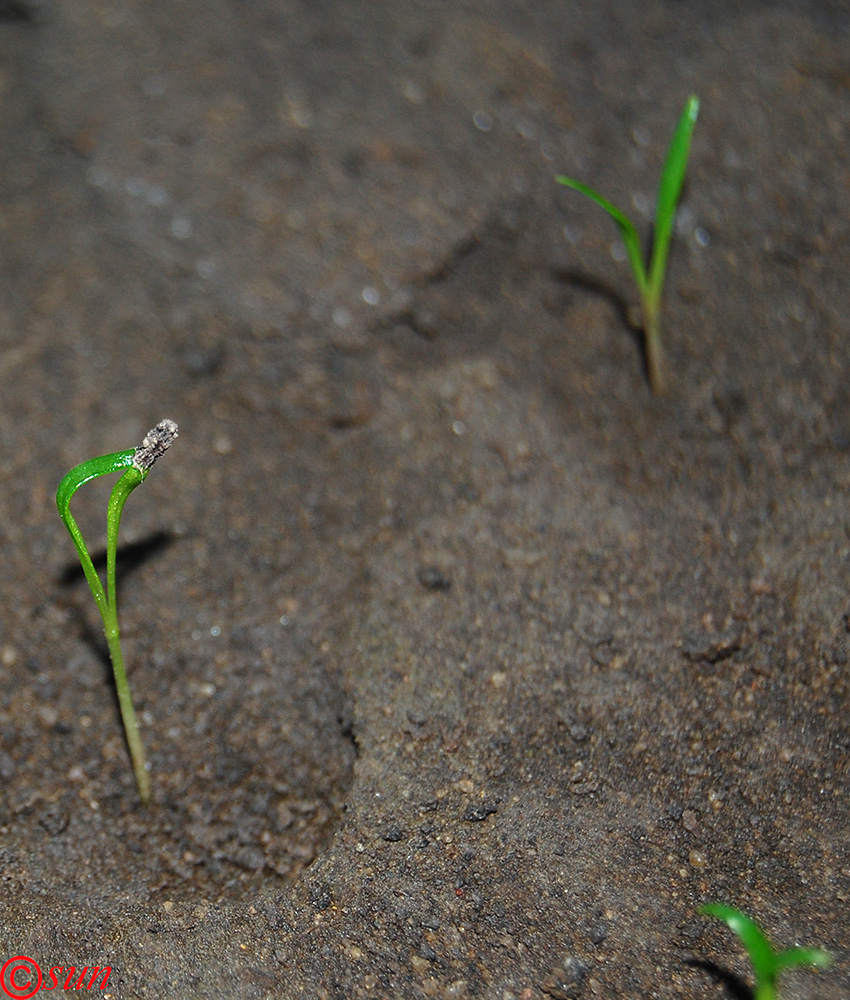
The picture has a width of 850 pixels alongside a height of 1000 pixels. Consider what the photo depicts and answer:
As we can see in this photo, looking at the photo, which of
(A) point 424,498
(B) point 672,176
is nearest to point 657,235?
(B) point 672,176

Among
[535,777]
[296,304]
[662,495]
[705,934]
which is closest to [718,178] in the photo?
[662,495]

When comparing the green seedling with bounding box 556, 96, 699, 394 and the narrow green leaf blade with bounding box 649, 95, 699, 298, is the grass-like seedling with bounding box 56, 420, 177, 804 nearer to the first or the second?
the green seedling with bounding box 556, 96, 699, 394

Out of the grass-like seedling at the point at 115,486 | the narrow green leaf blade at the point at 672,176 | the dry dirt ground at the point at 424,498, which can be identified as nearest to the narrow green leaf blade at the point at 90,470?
the grass-like seedling at the point at 115,486

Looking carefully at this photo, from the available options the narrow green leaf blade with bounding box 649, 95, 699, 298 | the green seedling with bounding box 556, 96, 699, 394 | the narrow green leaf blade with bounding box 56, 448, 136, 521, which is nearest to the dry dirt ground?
the green seedling with bounding box 556, 96, 699, 394

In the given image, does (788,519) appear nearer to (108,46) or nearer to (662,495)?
(662,495)

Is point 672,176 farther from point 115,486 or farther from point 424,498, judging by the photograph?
point 115,486

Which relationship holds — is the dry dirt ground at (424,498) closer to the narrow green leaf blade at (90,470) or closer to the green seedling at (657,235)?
the green seedling at (657,235)
